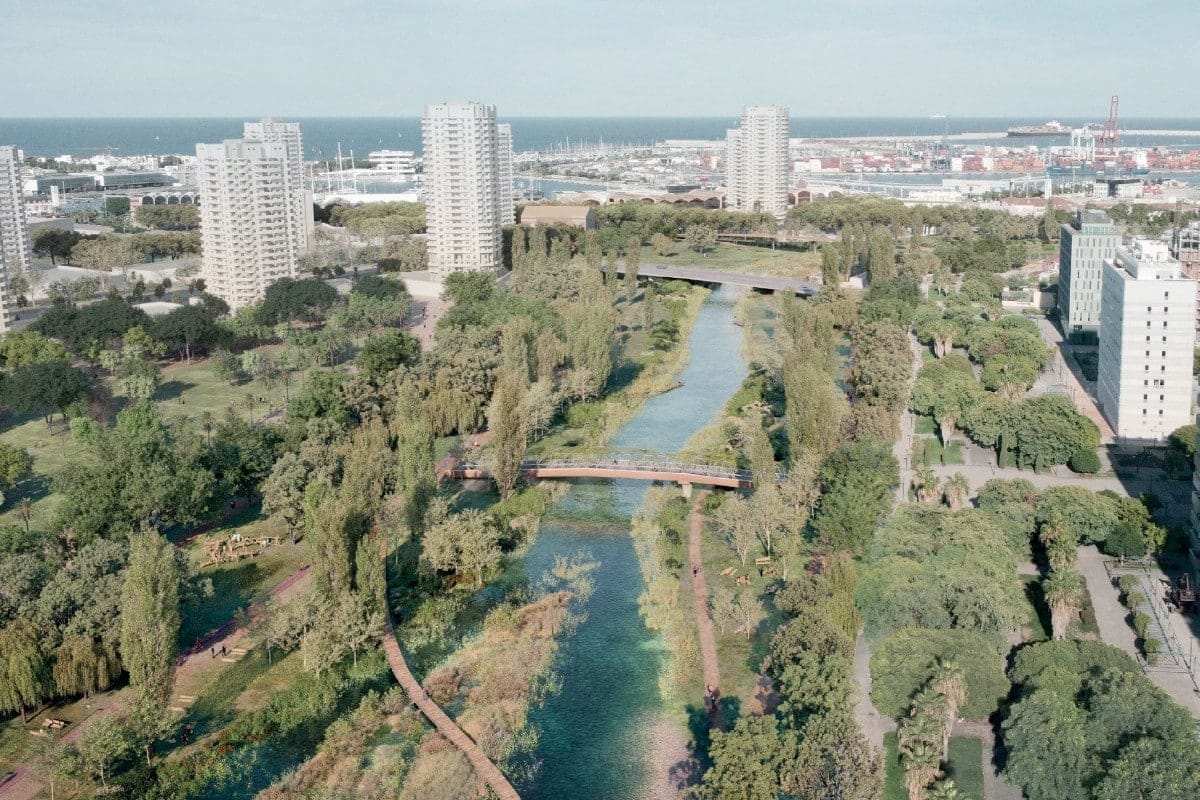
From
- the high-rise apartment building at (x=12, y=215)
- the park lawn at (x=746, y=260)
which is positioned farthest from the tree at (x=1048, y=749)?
the high-rise apartment building at (x=12, y=215)

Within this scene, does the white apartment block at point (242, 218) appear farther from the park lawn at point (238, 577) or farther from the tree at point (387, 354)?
the park lawn at point (238, 577)

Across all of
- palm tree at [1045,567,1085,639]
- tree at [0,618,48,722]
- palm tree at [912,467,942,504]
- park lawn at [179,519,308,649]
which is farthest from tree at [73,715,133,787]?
palm tree at [912,467,942,504]

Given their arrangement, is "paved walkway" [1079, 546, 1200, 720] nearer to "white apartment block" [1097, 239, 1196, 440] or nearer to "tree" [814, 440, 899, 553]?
"tree" [814, 440, 899, 553]

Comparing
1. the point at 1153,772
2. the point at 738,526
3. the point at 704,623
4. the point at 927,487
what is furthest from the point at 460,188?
the point at 1153,772

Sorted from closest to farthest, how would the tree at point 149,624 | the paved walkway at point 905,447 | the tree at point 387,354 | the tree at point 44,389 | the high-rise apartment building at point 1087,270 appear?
the tree at point 149,624 → the paved walkway at point 905,447 → the tree at point 44,389 → the tree at point 387,354 → the high-rise apartment building at point 1087,270

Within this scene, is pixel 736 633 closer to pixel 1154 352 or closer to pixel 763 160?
pixel 1154 352

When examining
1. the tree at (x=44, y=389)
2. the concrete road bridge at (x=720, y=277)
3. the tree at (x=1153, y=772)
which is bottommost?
the tree at (x=1153, y=772)

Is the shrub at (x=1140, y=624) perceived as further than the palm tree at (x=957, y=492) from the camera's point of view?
No

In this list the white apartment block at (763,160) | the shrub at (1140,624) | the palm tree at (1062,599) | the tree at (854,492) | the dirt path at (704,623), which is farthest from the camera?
the white apartment block at (763,160)
